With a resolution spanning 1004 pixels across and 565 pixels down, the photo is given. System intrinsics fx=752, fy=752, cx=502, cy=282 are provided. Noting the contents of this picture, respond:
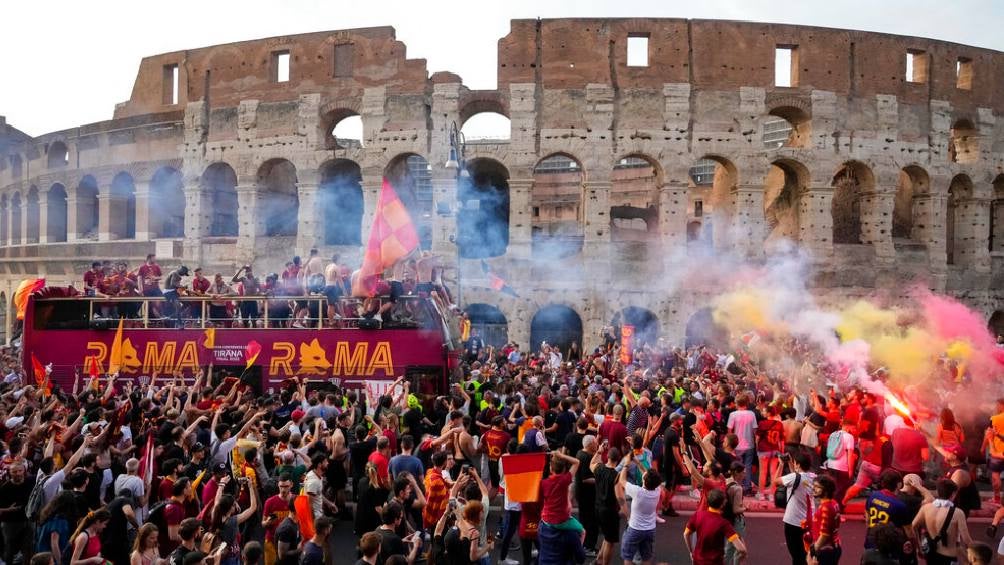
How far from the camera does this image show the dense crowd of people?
22.6 feet

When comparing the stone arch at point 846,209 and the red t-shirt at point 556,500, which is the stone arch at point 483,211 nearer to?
the stone arch at point 846,209

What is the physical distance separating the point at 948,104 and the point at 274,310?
25.9m

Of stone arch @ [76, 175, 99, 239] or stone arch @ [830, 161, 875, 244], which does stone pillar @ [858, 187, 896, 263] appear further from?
stone arch @ [76, 175, 99, 239]

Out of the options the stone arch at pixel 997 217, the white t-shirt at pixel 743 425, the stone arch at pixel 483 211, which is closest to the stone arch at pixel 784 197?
the stone arch at pixel 997 217

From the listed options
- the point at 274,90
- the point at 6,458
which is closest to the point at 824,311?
the point at 274,90

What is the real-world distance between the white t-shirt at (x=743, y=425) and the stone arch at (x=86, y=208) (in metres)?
30.4

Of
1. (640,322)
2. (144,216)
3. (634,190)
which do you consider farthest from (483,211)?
(144,216)

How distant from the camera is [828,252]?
27031 millimetres

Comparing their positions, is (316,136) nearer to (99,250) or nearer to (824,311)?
(99,250)

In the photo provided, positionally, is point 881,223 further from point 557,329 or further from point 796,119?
point 557,329

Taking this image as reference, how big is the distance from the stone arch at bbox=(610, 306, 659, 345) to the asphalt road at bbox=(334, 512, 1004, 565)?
15559 millimetres

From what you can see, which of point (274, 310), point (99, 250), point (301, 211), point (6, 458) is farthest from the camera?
point (99, 250)

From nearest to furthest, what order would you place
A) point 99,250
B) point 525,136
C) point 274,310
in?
1. point 274,310
2. point 525,136
3. point 99,250

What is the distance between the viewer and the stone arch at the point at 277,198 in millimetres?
29078
